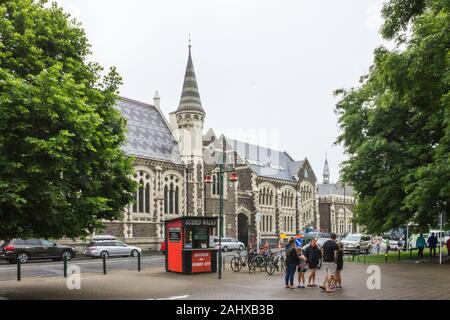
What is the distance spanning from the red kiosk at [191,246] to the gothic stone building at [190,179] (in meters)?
17.0

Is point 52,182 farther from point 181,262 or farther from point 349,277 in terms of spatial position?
point 349,277

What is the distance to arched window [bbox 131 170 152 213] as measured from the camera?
141ft

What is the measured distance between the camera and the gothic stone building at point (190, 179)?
43.8m

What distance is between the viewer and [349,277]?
1866 cm

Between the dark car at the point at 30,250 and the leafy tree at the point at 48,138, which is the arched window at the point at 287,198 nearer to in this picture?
the dark car at the point at 30,250

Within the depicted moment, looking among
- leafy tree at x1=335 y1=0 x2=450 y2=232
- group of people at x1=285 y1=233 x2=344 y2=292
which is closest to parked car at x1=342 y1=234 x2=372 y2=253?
leafy tree at x1=335 y1=0 x2=450 y2=232

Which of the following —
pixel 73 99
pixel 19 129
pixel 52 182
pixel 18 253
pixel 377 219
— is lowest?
pixel 18 253

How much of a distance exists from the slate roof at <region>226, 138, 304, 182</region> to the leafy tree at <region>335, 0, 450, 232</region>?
98.8 ft

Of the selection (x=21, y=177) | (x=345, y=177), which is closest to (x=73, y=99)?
(x=21, y=177)

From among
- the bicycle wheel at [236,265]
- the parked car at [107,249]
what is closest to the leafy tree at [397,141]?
the bicycle wheel at [236,265]

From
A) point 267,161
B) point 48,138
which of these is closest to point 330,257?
point 48,138

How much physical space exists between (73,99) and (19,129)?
1531 mm
